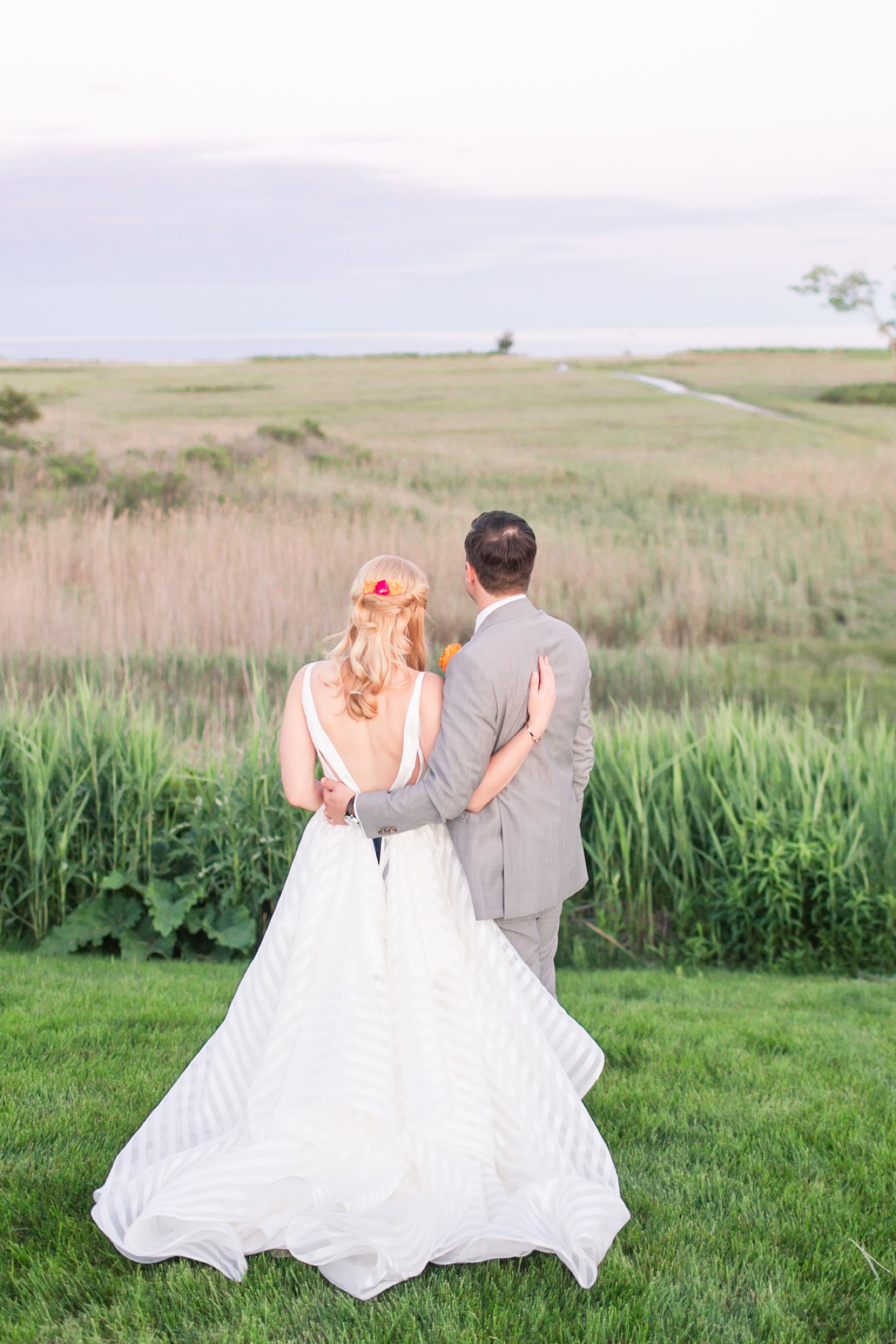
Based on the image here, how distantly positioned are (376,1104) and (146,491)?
8.86 meters

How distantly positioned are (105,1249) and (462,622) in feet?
24.7

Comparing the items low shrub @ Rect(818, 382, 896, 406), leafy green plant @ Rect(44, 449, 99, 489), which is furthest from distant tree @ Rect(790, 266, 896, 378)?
leafy green plant @ Rect(44, 449, 99, 489)

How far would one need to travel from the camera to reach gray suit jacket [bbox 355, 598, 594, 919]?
104 inches

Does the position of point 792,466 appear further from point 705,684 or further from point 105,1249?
point 105,1249

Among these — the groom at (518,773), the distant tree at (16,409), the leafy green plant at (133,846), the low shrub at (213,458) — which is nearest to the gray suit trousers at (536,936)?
the groom at (518,773)

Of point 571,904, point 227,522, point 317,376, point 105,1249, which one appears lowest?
point 571,904

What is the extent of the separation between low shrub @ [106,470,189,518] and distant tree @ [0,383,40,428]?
1.19 meters

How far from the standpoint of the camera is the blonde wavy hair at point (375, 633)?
2658 millimetres

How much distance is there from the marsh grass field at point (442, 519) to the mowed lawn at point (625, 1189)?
506cm

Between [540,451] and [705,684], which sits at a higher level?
[540,451]

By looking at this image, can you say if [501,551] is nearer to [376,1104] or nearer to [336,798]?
[336,798]

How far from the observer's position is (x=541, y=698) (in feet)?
8.76

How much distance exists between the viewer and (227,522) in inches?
407

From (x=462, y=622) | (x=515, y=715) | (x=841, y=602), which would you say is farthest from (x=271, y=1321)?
(x=841, y=602)
